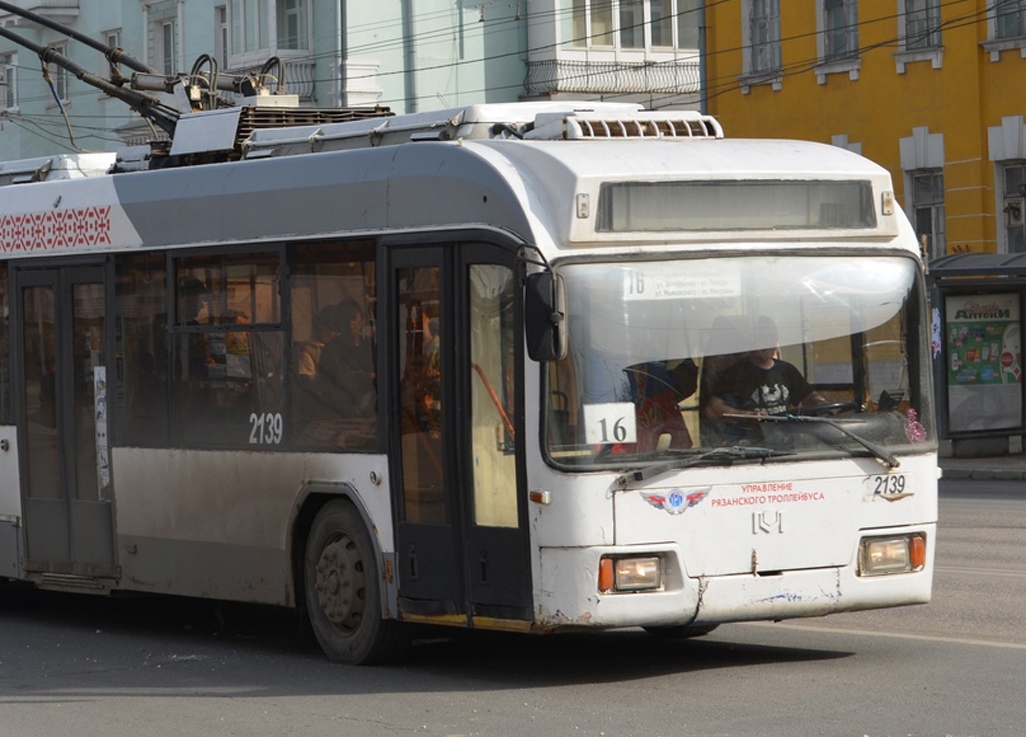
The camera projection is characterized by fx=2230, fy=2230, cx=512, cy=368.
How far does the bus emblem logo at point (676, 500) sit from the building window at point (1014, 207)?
22088 millimetres

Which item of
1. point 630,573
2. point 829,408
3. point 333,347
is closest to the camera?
point 630,573

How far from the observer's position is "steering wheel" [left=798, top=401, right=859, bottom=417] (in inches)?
427

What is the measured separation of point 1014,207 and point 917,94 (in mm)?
2555

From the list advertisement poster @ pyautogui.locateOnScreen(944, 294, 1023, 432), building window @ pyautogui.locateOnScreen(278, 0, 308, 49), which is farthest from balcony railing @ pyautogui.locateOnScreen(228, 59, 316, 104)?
advertisement poster @ pyautogui.locateOnScreen(944, 294, 1023, 432)

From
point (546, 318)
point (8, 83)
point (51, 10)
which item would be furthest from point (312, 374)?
point (8, 83)

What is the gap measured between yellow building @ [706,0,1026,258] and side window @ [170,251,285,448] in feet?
67.1

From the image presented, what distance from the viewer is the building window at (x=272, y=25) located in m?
46.0

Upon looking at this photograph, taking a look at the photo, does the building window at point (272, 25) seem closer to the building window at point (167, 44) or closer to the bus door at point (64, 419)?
the building window at point (167, 44)

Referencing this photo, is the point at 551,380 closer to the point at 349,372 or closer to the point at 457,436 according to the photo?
the point at 457,436

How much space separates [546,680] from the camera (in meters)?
11.0

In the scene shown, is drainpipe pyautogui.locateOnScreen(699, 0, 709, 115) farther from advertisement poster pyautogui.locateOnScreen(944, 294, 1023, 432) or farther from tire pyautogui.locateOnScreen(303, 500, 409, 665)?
tire pyautogui.locateOnScreen(303, 500, 409, 665)

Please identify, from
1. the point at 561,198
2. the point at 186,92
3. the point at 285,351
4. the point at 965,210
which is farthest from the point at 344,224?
the point at 965,210

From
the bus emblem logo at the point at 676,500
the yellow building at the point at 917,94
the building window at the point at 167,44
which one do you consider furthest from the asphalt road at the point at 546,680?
the building window at the point at 167,44

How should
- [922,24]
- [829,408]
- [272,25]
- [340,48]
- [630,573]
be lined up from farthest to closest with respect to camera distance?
[272,25]
[340,48]
[922,24]
[829,408]
[630,573]
